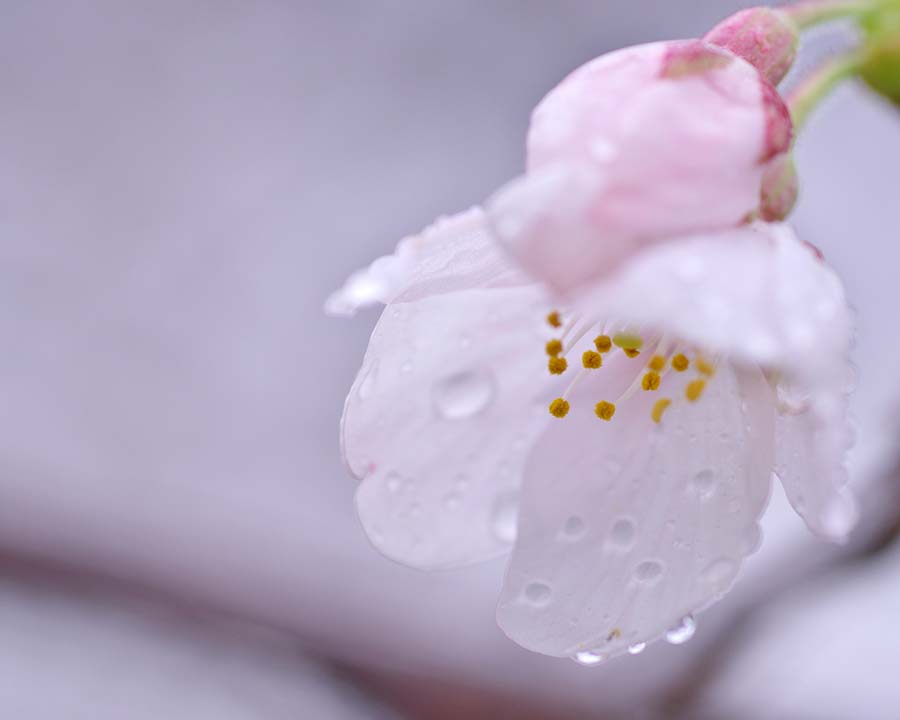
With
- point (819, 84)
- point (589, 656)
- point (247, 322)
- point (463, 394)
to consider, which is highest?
point (819, 84)

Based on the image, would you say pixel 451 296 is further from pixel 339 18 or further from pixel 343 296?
pixel 339 18

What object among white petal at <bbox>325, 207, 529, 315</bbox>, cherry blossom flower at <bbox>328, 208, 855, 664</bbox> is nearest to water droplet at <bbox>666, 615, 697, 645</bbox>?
cherry blossom flower at <bbox>328, 208, 855, 664</bbox>

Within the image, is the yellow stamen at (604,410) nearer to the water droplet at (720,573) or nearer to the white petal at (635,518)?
the white petal at (635,518)

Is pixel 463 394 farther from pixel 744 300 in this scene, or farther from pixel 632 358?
pixel 744 300

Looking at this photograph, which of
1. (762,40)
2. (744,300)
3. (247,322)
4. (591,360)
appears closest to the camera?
(744,300)

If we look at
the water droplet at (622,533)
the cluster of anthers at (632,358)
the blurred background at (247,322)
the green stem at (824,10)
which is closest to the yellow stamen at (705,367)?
the cluster of anthers at (632,358)

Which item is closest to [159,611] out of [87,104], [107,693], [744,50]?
[107,693]

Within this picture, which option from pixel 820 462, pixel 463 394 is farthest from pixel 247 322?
pixel 820 462
